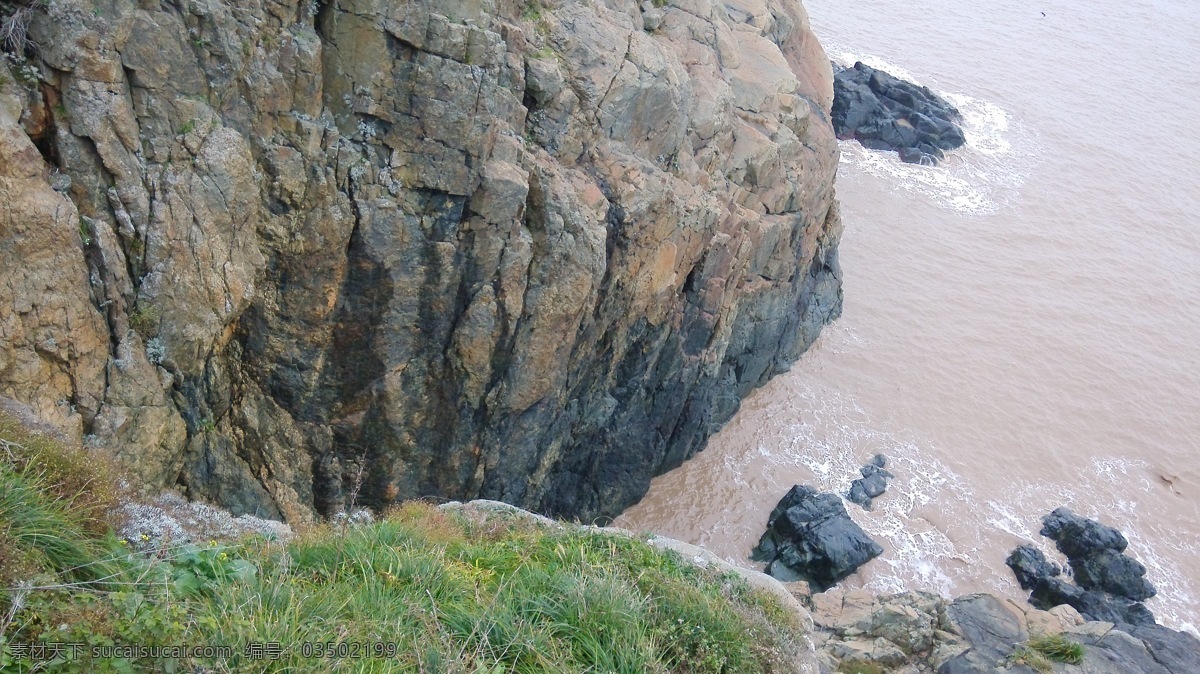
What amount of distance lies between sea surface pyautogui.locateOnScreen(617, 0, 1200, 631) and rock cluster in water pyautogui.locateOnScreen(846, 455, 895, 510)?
0.31m

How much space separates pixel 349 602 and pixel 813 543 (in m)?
12.1

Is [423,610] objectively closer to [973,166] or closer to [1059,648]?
[1059,648]

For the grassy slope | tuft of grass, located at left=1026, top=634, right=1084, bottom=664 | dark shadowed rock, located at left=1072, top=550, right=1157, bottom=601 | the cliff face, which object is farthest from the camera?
dark shadowed rock, located at left=1072, top=550, right=1157, bottom=601

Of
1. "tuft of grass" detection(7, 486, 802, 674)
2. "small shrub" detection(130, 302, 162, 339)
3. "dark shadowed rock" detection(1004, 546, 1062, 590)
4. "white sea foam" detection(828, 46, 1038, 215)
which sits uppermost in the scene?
"white sea foam" detection(828, 46, 1038, 215)

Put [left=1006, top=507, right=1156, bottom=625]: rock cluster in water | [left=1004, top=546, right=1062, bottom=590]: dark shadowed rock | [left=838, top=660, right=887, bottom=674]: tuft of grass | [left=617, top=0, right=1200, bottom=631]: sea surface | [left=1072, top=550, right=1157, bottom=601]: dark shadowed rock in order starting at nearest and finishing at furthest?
[left=838, top=660, right=887, bottom=674]: tuft of grass
[left=1006, top=507, right=1156, bottom=625]: rock cluster in water
[left=1004, top=546, right=1062, bottom=590]: dark shadowed rock
[left=1072, top=550, right=1157, bottom=601]: dark shadowed rock
[left=617, top=0, right=1200, bottom=631]: sea surface

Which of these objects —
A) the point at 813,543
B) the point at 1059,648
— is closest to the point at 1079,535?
the point at 813,543

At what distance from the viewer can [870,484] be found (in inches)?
701

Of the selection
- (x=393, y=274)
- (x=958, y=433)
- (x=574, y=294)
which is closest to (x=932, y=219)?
(x=958, y=433)

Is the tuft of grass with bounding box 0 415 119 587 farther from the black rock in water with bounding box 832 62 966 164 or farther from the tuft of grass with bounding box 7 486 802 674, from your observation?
the black rock in water with bounding box 832 62 966 164

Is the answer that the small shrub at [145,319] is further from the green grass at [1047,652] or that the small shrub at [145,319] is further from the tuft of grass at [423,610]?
the green grass at [1047,652]

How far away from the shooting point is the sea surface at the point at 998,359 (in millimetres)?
17328

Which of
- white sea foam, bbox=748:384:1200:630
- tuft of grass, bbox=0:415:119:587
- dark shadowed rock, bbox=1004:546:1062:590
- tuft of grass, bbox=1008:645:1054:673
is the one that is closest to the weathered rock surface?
tuft of grass, bbox=1008:645:1054:673

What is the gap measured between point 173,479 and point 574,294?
6.14m

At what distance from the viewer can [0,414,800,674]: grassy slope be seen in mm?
4379
